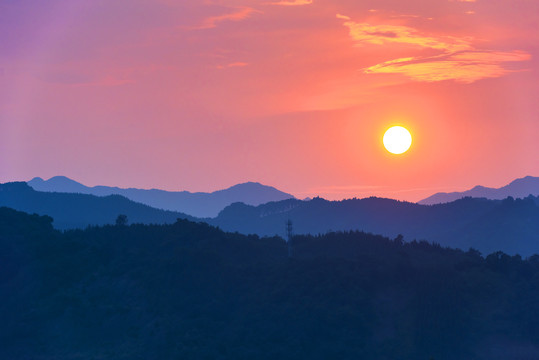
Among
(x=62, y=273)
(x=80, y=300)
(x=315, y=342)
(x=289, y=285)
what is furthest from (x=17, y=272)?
(x=315, y=342)

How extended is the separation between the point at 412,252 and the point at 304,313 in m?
38.1

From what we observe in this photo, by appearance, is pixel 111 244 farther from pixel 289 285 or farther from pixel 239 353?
pixel 239 353

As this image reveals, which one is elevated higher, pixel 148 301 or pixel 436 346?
pixel 148 301

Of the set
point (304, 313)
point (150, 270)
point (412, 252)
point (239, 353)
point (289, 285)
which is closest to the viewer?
point (239, 353)

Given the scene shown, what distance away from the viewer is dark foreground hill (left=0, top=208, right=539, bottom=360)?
94438 mm

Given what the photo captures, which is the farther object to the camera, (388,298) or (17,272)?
(17,272)

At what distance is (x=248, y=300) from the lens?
4272 inches

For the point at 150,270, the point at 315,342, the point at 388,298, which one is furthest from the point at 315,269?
the point at 150,270

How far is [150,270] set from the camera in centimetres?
11794

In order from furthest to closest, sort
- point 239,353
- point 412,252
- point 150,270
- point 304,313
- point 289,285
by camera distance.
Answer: point 412,252 < point 150,270 < point 289,285 < point 304,313 < point 239,353

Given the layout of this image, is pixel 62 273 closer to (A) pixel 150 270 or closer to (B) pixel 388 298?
(A) pixel 150 270

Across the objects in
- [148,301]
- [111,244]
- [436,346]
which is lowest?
[436,346]

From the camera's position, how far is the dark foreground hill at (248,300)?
94.4m

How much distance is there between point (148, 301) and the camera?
110 m
